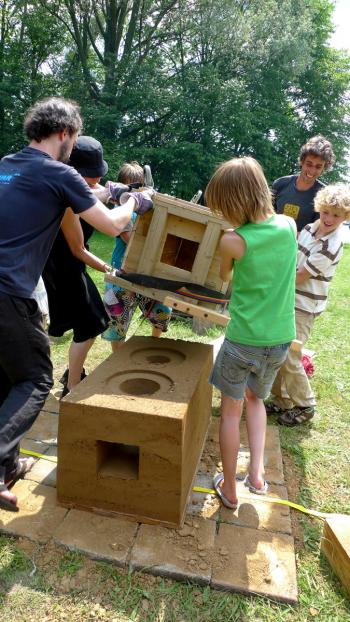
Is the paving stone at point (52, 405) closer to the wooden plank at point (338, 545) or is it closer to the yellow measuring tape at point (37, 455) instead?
the yellow measuring tape at point (37, 455)

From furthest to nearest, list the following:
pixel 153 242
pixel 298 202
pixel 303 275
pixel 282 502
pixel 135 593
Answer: pixel 298 202, pixel 303 275, pixel 153 242, pixel 282 502, pixel 135 593

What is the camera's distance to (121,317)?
3523mm

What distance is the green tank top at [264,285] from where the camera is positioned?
84.7 inches

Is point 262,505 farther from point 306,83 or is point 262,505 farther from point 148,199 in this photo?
point 306,83

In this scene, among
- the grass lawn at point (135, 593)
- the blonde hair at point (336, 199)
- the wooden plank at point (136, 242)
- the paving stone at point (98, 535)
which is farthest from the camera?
the blonde hair at point (336, 199)

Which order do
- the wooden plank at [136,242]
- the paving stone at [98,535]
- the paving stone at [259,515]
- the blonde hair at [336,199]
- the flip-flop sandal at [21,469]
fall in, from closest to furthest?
the paving stone at [98,535] < the paving stone at [259,515] < the flip-flop sandal at [21,469] < the wooden plank at [136,242] < the blonde hair at [336,199]

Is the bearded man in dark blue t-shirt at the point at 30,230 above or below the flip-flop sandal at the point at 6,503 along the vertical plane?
above

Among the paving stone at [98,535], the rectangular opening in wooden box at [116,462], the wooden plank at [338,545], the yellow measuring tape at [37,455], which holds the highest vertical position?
the wooden plank at [338,545]

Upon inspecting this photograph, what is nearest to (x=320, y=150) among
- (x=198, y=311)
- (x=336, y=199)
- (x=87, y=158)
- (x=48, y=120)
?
(x=336, y=199)

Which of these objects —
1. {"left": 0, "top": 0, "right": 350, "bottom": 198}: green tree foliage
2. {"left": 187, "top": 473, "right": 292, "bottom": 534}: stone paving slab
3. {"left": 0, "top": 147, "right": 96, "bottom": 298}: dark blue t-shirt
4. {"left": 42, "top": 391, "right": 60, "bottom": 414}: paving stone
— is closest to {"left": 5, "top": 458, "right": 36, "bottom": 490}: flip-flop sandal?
{"left": 42, "top": 391, "right": 60, "bottom": 414}: paving stone

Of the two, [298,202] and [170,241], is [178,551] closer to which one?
[170,241]

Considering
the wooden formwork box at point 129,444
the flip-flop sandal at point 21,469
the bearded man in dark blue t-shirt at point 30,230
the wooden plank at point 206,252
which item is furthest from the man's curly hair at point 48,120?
the flip-flop sandal at point 21,469

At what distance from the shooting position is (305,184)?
11.8 feet

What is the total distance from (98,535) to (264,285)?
1418 mm
